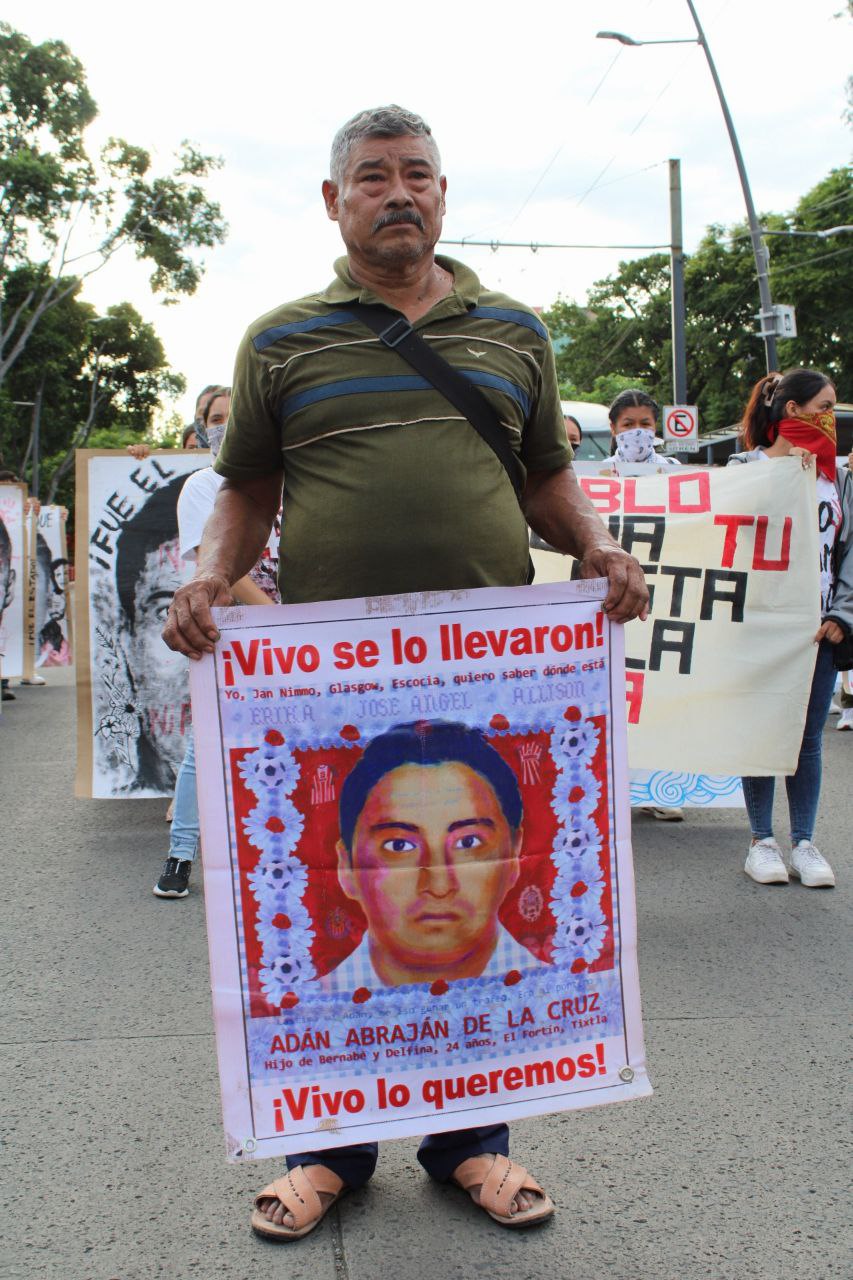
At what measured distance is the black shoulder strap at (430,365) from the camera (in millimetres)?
2506

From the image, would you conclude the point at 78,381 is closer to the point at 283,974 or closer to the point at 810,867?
the point at 810,867

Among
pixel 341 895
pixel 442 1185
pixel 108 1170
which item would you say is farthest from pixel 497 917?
pixel 108 1170

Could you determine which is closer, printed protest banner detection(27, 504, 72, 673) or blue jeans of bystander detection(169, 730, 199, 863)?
blue jeans of bystander detection(169, 730, 199, 863)

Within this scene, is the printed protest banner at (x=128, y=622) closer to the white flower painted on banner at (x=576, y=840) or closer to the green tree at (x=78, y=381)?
the white flower painted on banner at (x=576, y=840)

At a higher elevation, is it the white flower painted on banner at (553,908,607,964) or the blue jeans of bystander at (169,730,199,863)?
the white flower painted on banner at (553,908,607,964)

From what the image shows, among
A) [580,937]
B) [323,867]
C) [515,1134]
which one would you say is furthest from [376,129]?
[515,1134]

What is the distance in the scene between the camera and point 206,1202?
110 inches

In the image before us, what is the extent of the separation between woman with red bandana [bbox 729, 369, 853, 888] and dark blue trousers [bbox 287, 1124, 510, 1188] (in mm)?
2845

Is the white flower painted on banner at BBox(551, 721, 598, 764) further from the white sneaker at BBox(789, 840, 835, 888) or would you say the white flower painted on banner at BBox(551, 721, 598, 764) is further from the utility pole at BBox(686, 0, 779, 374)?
the utility pole at BBox(686, 0, 779, 374)

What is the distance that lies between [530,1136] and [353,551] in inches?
59.8

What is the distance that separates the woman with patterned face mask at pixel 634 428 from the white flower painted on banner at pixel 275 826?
462 centimetres

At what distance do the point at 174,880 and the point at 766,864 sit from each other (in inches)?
93.4

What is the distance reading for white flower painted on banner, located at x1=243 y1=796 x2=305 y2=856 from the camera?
2447mm

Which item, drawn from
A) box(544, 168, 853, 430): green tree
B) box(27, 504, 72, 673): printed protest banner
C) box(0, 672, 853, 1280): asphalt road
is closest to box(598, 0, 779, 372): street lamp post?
box(544, 168, 853, 430): green tree
